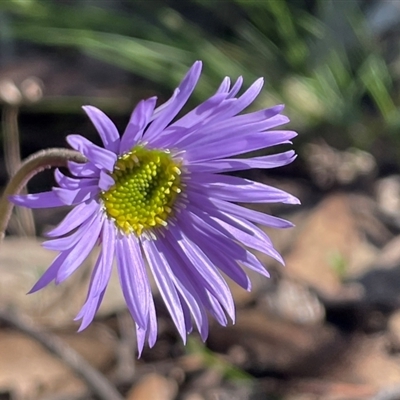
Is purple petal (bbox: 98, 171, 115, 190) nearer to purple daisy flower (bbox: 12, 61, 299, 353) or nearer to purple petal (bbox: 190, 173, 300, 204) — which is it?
purple daisy flower (bbox: 12, 61, 299, 353)

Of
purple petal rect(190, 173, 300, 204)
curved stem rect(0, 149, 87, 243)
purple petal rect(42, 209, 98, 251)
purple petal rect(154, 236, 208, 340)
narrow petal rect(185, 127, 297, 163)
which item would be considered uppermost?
curved stem rect(0, 149, 87, 243)

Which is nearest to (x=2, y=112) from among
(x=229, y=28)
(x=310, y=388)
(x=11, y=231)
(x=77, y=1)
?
(x=11, y=231)

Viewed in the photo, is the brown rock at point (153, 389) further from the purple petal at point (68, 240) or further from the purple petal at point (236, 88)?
the purple petal at point (236, 88)

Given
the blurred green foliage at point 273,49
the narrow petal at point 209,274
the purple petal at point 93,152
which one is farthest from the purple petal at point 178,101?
the blurred green foliage at point 273,49

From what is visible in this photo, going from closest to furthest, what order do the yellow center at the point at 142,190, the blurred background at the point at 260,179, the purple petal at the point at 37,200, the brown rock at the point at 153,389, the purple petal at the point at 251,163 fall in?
the purple petal at the point at 37,200, the purple petal at the point at 251,163, the yellow center at the point at 142,190, the brown rock at the point at 153,389, the blurred background at the point at 260,179

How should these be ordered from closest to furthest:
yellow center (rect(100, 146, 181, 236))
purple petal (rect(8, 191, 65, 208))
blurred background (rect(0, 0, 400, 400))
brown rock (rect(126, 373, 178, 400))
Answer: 1. purple petal (rect(8, 191, 65, 208))
2. yellow center (rect(100, 146, 181, 236))
3. brown rock (rect(126, 373, 178, 400))
4. blurred background (rect(0, 0, 400, 400))

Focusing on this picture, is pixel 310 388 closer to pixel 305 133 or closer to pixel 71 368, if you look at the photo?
pixel 71 368

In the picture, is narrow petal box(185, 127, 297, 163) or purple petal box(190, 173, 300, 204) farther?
purple petal box(190, 173, 300, 204)

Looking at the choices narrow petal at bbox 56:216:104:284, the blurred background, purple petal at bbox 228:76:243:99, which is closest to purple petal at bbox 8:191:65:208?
narrow petal at bbox 56:216:104:284
